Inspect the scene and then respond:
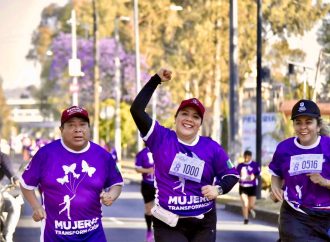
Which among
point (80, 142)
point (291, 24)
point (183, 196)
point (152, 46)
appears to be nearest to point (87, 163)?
point (80, 142)

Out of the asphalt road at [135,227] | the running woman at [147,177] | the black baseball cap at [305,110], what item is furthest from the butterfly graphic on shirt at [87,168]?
the asphalt road at [135,227]

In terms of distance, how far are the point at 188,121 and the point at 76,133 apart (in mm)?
1080

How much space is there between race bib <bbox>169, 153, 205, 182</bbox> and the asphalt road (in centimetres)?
920

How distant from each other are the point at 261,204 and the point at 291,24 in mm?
28506

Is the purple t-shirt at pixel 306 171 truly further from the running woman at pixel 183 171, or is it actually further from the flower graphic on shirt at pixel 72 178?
the flower graphic on shirt at pixel 72 178

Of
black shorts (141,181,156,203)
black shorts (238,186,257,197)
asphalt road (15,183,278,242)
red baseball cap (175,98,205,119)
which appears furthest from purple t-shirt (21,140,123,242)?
black shorts (238,186,257,197)

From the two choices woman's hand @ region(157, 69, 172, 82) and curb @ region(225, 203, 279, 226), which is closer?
woman's hand @ region(157, 69, 172, 82)

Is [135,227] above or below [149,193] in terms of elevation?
below

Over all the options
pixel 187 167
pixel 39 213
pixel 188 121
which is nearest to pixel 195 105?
pixel 188 121

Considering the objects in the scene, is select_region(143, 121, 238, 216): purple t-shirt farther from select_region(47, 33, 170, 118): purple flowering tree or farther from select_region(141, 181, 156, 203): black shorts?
select_region(47, 33, 170, 118): purple flowering tree

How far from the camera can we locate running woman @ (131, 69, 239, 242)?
9445 mm

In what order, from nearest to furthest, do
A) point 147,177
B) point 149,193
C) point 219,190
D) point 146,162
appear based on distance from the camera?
point 219,190 → point 146,162 → point 149,193 → point 147,177

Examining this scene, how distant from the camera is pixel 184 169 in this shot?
9414mm

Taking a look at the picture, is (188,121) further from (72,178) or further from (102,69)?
(102,69)
